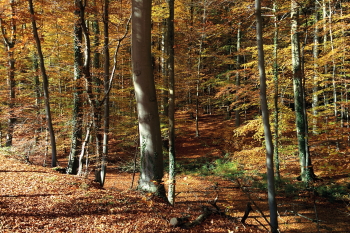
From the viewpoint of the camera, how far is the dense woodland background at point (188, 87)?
8352 mm

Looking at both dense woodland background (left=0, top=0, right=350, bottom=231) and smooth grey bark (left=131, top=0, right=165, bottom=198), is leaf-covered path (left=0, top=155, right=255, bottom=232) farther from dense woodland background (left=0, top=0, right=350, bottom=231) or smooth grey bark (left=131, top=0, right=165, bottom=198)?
dense woodland background (left=0, top=0, right=350, bottom=231)

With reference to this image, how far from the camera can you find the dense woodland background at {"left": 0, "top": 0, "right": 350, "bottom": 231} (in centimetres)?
835

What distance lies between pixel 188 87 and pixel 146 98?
14780 mm

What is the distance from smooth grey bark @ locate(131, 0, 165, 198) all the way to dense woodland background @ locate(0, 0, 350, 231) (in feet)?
7.27

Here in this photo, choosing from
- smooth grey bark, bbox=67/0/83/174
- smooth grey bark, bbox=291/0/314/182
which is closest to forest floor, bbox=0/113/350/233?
smooth grey bark, bbox=291/0/314/182

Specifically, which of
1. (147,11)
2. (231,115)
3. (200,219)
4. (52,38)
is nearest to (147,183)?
(200,219)

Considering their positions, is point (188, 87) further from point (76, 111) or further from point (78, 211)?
point (78, 211)

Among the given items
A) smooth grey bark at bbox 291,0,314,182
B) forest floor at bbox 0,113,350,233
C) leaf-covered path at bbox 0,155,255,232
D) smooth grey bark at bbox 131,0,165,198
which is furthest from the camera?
smooth grey bark at bbox 291,0,314,182

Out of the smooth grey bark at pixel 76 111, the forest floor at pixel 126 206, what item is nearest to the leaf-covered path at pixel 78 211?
the forest floor at pixel 126 206

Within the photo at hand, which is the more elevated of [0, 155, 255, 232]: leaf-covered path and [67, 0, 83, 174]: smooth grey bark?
[67, 0, 83, 174]: smooth grey bark

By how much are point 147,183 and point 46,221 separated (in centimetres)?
220

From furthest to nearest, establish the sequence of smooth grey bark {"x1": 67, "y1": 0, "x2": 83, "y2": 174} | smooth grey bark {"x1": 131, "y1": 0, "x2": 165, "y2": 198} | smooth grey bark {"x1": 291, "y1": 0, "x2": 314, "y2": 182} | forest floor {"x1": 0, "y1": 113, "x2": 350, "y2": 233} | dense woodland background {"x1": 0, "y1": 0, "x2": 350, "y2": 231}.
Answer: smooth grey bark {"x1": 291, "y1": 0, "x2": 314, "y2": 182} → smooth grey bark {"x1": 67, "y1": 0, "x2": 83, "y2": 174} → dense woodland background {"x1": 0, "y1": 0, "x2": 350, "y2": 231} → smooth grey bark {"x1": 131, "y1": 0, "x2": 165, "y2": 198} → forest floor {"x1": 0, "y1": 113, "x2": 350, "y2": 233}

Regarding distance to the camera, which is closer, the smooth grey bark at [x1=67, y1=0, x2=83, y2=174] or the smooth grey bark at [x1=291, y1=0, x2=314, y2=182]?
the smooth grey bark at [x1=67, y1=0, x2=83, y2=174]

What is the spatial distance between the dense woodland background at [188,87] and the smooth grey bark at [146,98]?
7.27ft
